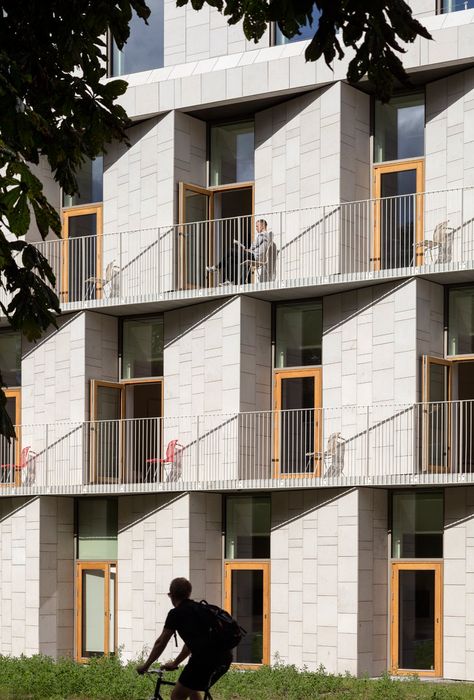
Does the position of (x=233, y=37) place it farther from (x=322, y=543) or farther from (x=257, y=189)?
(x=322, y=543)

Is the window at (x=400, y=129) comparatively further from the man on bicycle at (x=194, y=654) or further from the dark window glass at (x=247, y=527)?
the man on bicycle at (x=194, y=654)

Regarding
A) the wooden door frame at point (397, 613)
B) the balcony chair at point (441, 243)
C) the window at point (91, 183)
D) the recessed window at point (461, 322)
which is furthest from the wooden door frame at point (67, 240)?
the wooden door frame at point (397, 613)

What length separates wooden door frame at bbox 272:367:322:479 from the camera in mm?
32219

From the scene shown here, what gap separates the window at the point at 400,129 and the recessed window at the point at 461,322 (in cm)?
318

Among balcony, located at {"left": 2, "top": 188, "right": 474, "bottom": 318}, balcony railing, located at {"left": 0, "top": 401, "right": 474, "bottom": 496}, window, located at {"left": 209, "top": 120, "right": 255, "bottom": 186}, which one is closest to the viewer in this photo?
balcony railing, located at {"left": 0, "top": 401, "right": 474, "bottom": 496}

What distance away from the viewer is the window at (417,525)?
31.1m

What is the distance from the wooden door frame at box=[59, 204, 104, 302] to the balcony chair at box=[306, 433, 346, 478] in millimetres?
6938

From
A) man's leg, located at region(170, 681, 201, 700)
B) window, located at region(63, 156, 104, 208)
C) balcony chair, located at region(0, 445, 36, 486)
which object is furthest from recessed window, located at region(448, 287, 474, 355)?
man's leg, located at region(170, 681, 201, 700)

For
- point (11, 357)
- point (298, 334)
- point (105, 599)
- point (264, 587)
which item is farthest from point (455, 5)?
point (105, 599)

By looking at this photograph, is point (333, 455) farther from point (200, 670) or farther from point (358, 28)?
point (358, 28)

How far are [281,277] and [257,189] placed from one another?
238cm

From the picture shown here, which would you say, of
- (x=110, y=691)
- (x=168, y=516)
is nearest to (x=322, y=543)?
(x=168, y=516)

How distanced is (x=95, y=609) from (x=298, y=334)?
8.09m

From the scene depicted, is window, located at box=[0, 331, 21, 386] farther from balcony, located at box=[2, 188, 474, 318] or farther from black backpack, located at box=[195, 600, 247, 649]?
black backpack, located at box=[195, 600, 247, 649]
